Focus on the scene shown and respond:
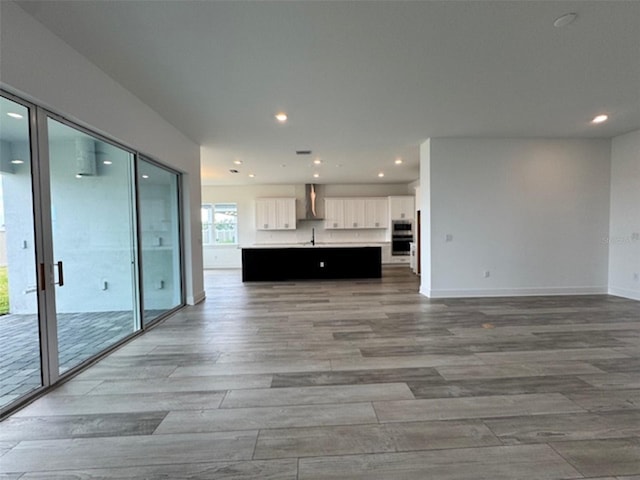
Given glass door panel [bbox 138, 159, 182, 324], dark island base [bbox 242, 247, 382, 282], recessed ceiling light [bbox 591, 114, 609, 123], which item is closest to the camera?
glass door panel [bbox 138, 159, 182, 324]

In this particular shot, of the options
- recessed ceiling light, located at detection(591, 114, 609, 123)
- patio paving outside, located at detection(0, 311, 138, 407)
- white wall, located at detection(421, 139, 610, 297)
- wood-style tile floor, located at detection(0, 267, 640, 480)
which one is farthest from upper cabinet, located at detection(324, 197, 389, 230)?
patio paving outside, located at detection(0, 311, 138, 407)

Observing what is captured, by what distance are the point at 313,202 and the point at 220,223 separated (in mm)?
3262

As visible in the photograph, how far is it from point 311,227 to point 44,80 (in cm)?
824

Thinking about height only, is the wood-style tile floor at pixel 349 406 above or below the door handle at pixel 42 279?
below

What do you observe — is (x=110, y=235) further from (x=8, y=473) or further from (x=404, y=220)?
(x=404, y=220)

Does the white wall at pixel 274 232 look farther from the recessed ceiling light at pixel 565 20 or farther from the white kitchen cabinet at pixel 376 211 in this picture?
the recessed ceiling light at pixel 565 20

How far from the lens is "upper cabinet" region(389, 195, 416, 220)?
9.80 metres

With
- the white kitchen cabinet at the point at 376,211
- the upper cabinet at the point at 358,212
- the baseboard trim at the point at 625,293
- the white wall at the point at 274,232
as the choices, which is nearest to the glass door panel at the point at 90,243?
the white wall at the point at 274,232

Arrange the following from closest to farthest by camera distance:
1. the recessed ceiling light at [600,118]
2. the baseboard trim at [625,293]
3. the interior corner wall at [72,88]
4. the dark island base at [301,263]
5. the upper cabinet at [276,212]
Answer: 1. the interior corner wall at [72,88]
2. the recessed ceiling light at [600,118]
3. the baseboard trim at [625,293]
4. the dark island base at [301,263]
5. the upper cabinet at [276,212]

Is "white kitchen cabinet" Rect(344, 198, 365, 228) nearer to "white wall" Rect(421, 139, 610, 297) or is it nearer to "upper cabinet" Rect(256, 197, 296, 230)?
"upper cabinet" Rect(256, 197, 296, 230)

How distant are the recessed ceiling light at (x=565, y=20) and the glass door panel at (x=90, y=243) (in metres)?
4.05

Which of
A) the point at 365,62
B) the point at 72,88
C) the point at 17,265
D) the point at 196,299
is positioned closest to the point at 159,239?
the point at 196,299

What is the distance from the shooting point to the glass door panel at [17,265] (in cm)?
223

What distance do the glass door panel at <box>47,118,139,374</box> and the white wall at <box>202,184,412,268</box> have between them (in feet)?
21.3
